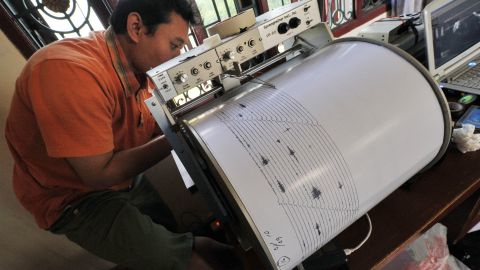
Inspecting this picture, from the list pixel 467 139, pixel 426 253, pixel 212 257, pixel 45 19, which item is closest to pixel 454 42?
pixel 467 139

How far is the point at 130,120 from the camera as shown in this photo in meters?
1.00

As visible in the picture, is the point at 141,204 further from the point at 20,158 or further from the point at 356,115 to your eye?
the point at 356,115

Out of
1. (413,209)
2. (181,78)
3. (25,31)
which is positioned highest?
(25,31)

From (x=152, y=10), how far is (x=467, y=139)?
107cm

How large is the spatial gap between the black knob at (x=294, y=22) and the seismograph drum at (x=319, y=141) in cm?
18

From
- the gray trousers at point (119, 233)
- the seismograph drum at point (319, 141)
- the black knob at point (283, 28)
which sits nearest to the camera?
the seismograph drum at point (319, 141)

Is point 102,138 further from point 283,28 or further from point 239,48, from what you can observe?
point 283,28

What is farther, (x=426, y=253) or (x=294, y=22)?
(x=426, y=253)

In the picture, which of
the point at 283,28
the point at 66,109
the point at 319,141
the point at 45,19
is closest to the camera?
the point at 319,141

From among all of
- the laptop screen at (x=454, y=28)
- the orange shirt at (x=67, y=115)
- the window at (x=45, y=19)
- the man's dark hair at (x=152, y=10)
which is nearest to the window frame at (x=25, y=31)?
the window at (x=45, y=19)

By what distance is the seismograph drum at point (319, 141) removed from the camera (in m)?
0.55

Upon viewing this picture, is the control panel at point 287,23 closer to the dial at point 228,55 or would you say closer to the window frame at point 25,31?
the dial at point 228,55

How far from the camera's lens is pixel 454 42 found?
3.46 feet

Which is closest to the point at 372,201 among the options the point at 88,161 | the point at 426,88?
the point at 426,88
